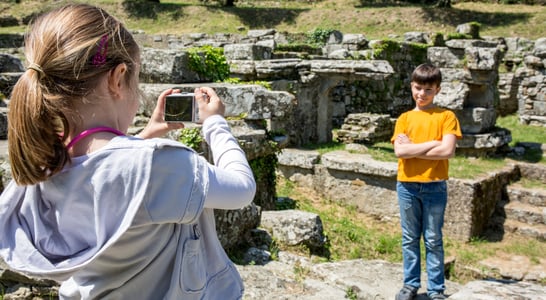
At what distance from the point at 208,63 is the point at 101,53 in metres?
3.24

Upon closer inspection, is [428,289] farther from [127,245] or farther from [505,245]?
[505,245]

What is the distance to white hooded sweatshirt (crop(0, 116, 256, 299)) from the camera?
4.09 feet

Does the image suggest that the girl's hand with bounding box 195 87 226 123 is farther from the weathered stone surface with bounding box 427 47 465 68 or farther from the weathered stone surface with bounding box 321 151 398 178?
the weathered stone surface with bounding box 427 47 465 68

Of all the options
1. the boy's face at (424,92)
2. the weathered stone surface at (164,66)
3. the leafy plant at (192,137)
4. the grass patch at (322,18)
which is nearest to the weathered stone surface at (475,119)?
the boy's face at (424,92)

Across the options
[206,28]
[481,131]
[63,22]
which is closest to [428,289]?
[63,22]

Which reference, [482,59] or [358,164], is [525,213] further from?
[482,59]

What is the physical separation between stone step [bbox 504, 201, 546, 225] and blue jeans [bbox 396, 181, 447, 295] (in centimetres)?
436

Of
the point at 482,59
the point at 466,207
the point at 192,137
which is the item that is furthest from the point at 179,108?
the point at 482,59

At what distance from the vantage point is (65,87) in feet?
4.19

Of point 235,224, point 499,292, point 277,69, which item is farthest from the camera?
point 277,69

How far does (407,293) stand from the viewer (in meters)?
3.71

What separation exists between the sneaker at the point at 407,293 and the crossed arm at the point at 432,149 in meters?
0.93

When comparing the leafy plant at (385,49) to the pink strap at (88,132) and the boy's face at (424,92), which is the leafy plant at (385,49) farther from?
the pink strap at (88,132)

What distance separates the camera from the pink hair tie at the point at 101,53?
4.24ft
